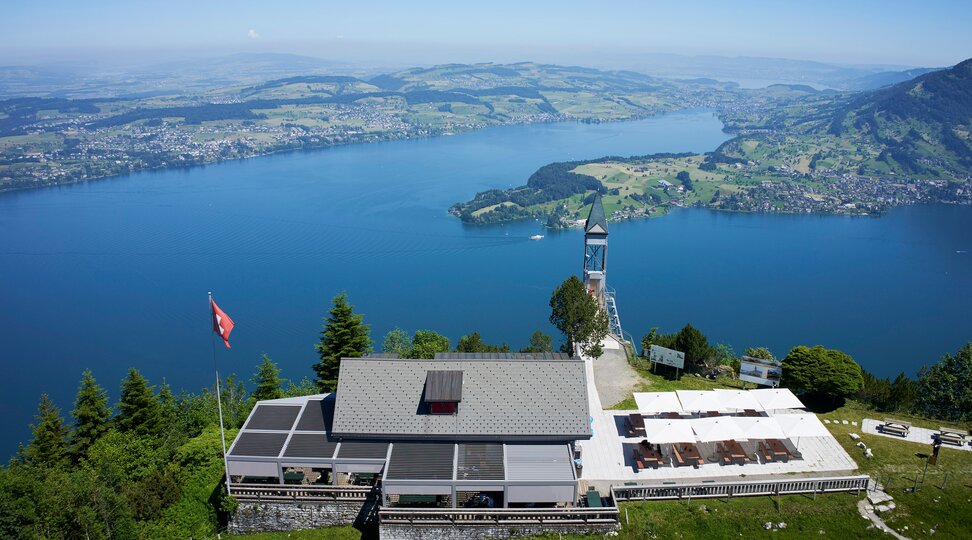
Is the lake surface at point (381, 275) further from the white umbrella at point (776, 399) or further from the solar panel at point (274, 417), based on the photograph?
the white umbrella at point (776, 399)

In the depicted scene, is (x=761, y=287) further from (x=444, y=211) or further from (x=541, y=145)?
(x=541, y=145)

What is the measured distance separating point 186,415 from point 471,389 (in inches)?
602

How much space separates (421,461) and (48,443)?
16769 mm

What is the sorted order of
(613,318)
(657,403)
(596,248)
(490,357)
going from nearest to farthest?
(490,357), (657,403), (596,248), (613,318)

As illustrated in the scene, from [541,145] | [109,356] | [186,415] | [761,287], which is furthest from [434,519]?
[541,145]

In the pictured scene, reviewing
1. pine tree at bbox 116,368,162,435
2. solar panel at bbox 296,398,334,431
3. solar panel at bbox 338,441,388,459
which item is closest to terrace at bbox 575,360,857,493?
solar panel at bbox 338,441,388,459

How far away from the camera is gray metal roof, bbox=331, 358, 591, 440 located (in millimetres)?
19734

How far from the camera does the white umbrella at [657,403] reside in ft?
75.2

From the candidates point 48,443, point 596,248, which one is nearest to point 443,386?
point 48,443

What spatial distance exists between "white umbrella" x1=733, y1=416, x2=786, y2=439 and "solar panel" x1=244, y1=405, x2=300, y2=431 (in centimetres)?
1505

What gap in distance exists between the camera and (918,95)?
555 ft

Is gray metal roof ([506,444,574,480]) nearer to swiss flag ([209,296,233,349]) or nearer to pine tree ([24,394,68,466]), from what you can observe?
swiss flag ([209,296,233,349])

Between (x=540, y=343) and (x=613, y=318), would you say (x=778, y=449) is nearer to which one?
(x=540, y=343)

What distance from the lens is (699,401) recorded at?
23.2 metres
